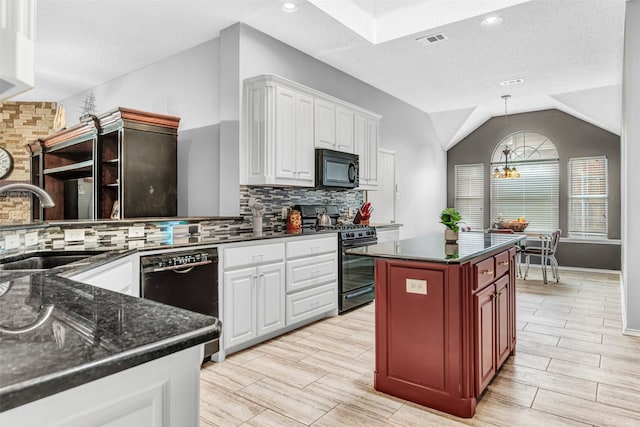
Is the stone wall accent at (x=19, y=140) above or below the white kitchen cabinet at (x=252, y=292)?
above

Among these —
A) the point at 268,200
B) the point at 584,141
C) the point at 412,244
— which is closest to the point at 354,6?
the point at 268,200

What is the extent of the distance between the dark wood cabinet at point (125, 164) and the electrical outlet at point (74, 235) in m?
1.15

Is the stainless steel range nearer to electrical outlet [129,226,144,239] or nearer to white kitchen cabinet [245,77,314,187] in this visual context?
white kitchen cabinet [245,77,314,187]

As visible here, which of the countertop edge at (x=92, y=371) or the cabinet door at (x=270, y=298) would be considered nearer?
the countertop edge at (x=92, y=371)

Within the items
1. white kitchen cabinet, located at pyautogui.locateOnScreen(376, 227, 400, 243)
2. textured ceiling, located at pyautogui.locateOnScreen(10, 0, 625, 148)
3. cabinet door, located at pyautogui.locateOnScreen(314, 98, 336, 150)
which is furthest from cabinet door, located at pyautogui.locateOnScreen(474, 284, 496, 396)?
textured ceiling, located at pyautogui.locateOnScreen(10, 0, 625, 148)

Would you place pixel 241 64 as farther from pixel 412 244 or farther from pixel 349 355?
pixel 349 355

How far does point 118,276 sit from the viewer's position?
2.29 metres

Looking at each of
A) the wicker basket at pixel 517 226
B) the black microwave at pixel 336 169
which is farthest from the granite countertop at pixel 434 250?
the wicker basket at pixel 517 226

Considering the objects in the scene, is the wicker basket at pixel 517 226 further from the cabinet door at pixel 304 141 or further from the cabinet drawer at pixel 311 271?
the cabinet door at pixel 304 141

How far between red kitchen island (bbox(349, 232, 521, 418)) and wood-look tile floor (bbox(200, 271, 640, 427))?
0.12 metres

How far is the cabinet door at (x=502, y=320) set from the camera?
268 cm

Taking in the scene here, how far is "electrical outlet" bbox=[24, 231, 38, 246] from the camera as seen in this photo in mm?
2289

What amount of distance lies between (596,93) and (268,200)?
5.40 metres

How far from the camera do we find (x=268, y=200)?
431 centimetres
